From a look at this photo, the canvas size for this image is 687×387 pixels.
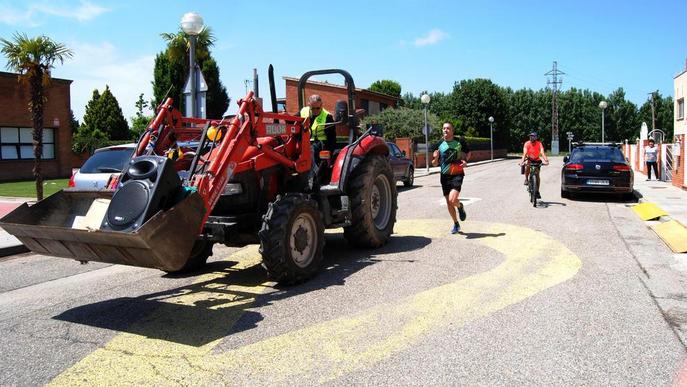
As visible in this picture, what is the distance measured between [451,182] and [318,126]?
9.14 feet

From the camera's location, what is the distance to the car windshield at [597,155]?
49.4ft

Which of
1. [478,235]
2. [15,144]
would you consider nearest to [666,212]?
[478,235]

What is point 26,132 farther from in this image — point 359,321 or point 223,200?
point 359,321

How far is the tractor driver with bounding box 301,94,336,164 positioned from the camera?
7.60m

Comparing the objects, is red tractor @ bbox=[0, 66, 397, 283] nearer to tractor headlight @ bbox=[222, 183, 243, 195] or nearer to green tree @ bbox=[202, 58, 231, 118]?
tractor headlight @ bbox=[222, 183, 243, 195]

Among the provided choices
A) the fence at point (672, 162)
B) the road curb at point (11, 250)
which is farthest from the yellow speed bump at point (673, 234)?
the road curb at point (11, 250)

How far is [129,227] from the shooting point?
15.2 ft

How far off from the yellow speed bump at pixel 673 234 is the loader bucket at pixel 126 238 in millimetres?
6772

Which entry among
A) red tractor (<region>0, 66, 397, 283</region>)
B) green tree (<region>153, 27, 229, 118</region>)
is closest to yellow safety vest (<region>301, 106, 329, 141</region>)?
red tractor (<region>0, 66, 397, 283</region>)

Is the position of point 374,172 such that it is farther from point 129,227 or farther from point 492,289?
point 129,227

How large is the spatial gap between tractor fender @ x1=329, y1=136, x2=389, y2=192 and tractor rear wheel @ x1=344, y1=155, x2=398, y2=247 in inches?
5.3

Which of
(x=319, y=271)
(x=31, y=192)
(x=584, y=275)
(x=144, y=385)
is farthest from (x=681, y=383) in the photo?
(x=31, y=192)

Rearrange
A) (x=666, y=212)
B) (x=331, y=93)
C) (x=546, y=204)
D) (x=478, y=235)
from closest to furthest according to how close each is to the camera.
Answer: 1. (x=478, y=235)
2. (x=666, y=212)
3. (x=546, y=204)
4. (x=331, y=93)

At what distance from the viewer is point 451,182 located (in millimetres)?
9414
